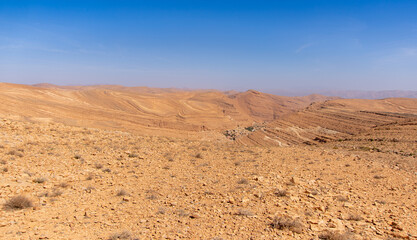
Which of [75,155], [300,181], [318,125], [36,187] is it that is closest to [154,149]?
[75,155]

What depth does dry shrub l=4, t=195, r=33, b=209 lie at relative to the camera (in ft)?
14.3

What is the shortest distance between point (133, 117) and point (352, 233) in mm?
28107

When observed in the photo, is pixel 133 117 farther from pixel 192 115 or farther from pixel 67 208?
pixel 67 208

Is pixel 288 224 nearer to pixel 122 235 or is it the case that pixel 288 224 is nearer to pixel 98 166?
pixel 122 235

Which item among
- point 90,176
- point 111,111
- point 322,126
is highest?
point 111,111

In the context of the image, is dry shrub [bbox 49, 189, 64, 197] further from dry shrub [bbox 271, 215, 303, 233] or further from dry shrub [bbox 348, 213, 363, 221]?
dry shrub [bbox 348, 213, 363, 221]

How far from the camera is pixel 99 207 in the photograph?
4.73 m

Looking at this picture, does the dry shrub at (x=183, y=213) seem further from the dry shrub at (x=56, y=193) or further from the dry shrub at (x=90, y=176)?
the dry shrub at (x=90, y=176)

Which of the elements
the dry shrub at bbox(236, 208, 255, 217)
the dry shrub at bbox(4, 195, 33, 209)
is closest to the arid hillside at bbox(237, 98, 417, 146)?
the dry shrub at bbox(236, 208, 255, 217)

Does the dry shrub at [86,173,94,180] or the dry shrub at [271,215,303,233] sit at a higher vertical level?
the dry shrub at [271,215,303,233]

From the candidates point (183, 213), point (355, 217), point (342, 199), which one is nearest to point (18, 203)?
point (183, 213)

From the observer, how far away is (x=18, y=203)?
436 cm

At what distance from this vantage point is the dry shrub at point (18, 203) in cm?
435

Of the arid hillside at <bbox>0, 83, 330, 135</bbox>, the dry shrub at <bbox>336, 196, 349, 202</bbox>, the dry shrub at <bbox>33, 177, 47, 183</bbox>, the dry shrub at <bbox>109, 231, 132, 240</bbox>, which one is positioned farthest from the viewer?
the arid hillside at <bbox>0, 83, 330, 135</bbox>
